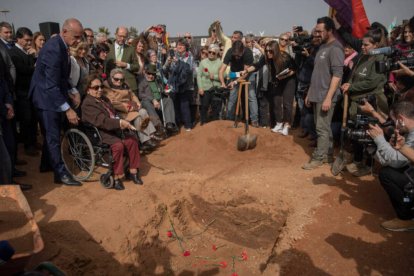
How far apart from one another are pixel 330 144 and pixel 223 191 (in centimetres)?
199

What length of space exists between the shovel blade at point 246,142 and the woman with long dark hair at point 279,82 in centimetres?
92

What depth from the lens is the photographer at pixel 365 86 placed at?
4.50 meters

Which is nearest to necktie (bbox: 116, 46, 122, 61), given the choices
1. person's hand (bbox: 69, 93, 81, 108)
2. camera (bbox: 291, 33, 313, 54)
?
person's hand (bbox: 69, 93, 81, 108)

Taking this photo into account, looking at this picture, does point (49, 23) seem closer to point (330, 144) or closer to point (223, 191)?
point (223, 191)

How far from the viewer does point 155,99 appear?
6.80 metres

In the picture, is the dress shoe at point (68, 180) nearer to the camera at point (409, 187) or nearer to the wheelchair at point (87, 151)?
the wheelchair at point (87, 151)

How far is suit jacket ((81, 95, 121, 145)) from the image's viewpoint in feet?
14.2

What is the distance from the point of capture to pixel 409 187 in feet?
9.98

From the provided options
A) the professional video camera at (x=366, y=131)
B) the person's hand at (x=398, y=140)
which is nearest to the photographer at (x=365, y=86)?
the professional video camera at (x=366, y=131)

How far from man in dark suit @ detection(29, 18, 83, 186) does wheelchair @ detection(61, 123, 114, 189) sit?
189 millimetres

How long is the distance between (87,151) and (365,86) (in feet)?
13.9

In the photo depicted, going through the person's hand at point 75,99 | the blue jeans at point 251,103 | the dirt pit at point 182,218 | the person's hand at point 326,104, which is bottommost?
the dirt pit at point 182,218

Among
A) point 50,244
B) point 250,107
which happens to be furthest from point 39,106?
point 250,107

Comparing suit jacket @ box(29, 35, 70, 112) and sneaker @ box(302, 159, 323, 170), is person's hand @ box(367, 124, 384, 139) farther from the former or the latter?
suit jacket @ box(29, 35, 70, 112)
